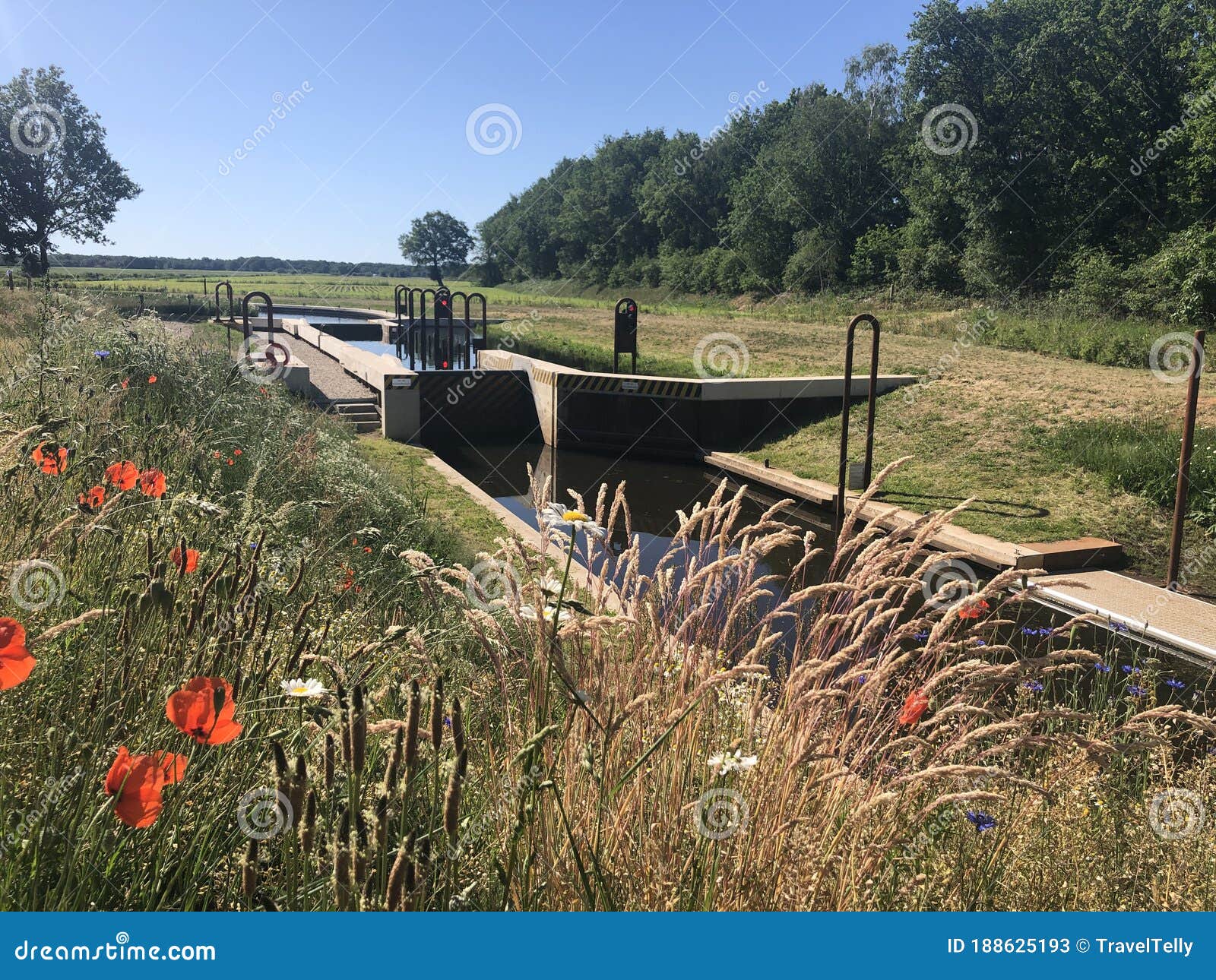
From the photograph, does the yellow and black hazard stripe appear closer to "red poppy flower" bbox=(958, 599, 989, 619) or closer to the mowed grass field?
the mowed grass field

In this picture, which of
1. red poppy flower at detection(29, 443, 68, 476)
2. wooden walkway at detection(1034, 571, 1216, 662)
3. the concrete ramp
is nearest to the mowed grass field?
the concrete ramp

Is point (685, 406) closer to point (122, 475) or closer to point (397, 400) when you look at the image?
point (397, 400)

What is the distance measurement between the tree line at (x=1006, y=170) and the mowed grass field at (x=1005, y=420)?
17.0 ft

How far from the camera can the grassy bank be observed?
1.37 meters

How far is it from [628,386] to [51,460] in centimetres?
1381

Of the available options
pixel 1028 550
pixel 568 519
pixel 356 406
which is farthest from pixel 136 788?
pixel 356 406

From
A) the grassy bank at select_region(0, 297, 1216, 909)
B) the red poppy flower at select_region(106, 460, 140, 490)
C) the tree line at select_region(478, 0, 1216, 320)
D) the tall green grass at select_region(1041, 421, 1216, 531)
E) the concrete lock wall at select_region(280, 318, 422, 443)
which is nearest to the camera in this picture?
the grassy bank at select_region(0, 297, 1216, 909)

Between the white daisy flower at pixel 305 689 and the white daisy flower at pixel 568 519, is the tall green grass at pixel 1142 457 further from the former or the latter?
the white daisy flower at pixel 305 689

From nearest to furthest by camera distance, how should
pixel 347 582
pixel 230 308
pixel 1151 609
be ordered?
1. pixel 347 582
2. pixel 1151 609
3. pixel 230 308

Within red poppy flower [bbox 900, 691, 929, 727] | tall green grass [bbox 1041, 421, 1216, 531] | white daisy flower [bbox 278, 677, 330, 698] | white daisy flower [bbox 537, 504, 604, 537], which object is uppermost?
white daisy flower [bbox 537, 504, 604, 537]

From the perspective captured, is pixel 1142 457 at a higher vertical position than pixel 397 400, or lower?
lower

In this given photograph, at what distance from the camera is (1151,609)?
7.97 m

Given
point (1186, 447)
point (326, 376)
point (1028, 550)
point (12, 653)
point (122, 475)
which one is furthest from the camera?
point (326, 376)

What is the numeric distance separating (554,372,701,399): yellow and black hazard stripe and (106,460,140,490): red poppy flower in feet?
44.1
